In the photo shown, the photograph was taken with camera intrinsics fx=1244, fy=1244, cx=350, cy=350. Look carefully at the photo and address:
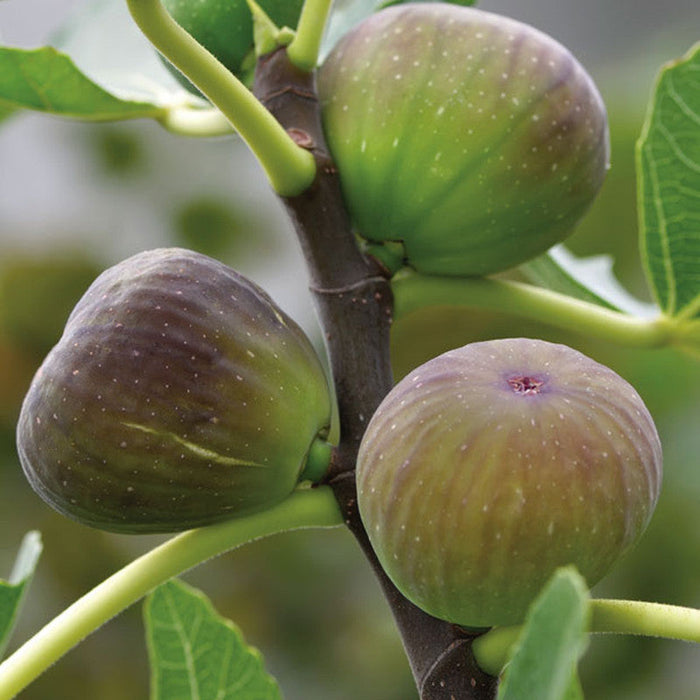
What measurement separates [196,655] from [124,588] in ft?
0.21

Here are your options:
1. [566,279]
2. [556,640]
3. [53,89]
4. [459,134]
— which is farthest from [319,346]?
[556,640]

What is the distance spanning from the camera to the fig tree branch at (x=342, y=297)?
28.9 inches

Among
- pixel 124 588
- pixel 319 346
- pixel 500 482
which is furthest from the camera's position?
pixel 319 346

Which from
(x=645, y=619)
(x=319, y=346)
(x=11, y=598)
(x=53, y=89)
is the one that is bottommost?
(x=319, y=346)

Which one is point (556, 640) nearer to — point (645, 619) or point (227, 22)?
point (645, 619)

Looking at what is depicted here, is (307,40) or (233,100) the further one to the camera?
(307,40)

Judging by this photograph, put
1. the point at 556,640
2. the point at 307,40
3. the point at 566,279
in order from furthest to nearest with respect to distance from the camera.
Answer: the point at 566,279 < the point at 307,40 < the point at 556,640

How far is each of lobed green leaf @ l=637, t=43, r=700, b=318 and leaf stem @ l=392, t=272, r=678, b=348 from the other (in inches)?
2.7

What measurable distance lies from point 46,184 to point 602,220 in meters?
1.63

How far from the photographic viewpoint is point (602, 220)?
245 cm

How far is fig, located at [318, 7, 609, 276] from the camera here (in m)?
0.77

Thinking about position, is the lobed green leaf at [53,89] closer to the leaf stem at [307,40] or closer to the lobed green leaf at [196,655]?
the leaf stem at [307,40]

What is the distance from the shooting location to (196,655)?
2.43ft

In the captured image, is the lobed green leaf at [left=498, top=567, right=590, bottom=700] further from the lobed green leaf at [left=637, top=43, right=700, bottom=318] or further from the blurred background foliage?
the blurred background foliage
